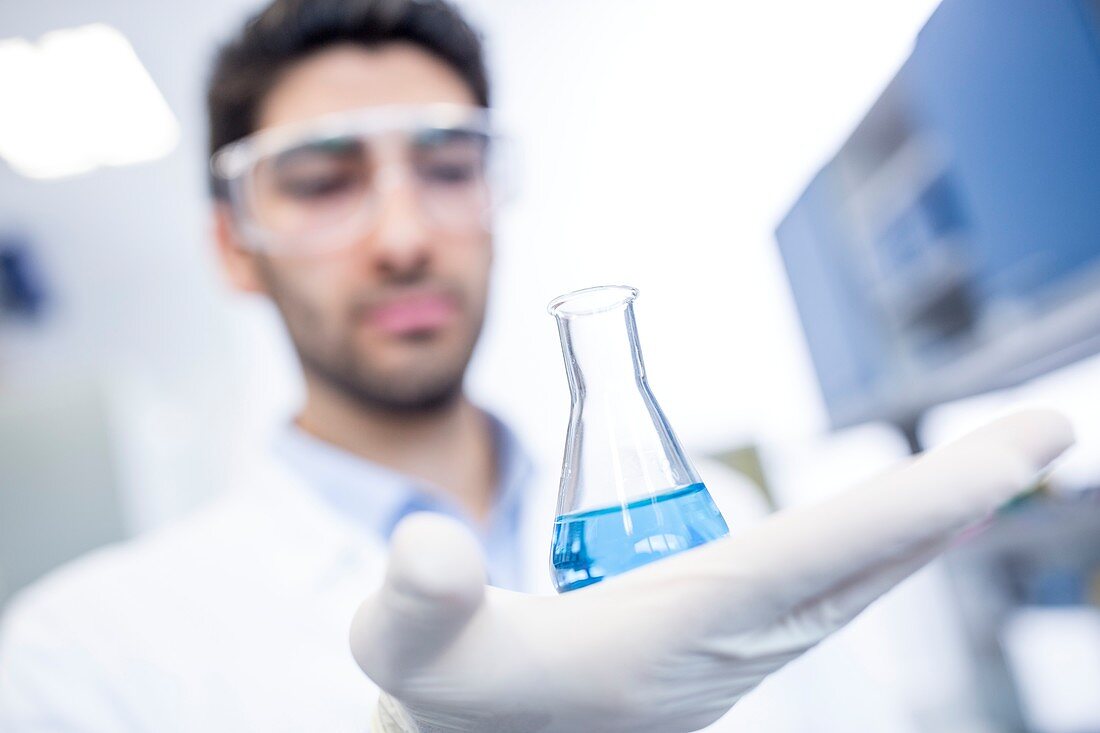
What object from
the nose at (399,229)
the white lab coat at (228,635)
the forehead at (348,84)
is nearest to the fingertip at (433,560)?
the white lab coat at (228,635)

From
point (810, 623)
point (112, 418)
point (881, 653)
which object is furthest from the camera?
point (112, 418)

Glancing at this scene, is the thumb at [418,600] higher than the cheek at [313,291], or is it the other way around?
the cheek at [313,291]

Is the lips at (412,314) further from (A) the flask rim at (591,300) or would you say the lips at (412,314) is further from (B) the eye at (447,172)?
(A) the flask rim at (591,300)

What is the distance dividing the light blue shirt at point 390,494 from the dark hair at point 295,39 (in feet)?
1.20

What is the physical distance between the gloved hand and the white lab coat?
0.24 m

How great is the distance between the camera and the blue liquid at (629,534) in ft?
1.28

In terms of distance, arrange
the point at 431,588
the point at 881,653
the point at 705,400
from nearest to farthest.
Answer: the point at 431,588 < the point at 705,400 < the point at 881,653

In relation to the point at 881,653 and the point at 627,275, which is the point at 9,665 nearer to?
the point at 627,275

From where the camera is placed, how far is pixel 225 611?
0.80 meters

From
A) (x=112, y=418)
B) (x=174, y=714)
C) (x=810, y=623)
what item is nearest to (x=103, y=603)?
(x=174, y=714)

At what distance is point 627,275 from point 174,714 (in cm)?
59

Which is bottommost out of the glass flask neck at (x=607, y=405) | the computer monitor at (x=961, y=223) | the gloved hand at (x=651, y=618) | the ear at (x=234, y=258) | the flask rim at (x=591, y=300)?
the gloved hand at (x=651, y=618)

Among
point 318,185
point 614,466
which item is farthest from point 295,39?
point 614,466

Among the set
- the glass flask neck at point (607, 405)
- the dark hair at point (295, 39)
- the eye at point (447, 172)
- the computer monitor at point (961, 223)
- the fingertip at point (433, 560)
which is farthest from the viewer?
the dark hair at point (295, 39)
